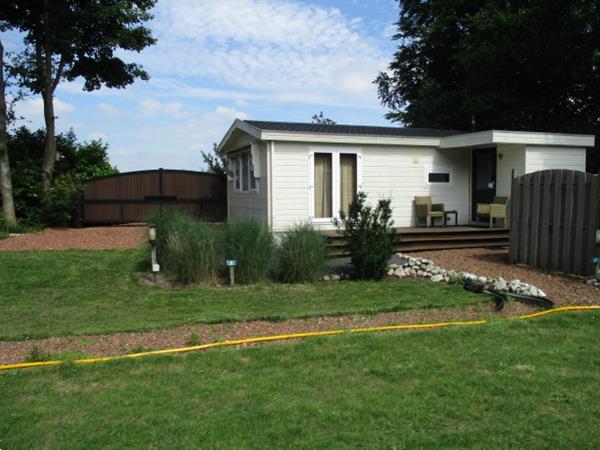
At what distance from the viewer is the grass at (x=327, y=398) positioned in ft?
9.96

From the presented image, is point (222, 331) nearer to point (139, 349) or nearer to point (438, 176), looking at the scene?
point (139, 349)

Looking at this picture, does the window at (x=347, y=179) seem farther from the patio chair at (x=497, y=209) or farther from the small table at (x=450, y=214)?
the patio chair at (x=497, y=209)

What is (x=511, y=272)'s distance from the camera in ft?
28.1

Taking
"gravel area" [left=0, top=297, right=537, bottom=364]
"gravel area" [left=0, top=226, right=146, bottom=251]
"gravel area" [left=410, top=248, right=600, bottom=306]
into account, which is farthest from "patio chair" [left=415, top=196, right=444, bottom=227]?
"gravel area" [left=0, top=226, right=146, bottom=251]

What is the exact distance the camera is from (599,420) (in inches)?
127

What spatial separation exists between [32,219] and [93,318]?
11.6m

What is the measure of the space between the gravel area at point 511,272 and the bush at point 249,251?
3.03 metres

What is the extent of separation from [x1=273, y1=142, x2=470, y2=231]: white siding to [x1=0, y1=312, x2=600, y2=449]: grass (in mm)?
6543

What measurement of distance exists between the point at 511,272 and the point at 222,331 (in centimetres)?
518

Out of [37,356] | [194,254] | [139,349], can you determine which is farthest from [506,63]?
[37,356]

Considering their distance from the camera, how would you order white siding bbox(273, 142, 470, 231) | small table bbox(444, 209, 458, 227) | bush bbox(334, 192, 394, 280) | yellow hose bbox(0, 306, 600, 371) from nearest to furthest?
1. yellow hose bbox(0, 306, 600, 371)
2. bush bbox(334, 192, 394, 280)
3. white siding bbox(273, 142, 470, 231)
4. small table bbox(444, 209, 458, 227)

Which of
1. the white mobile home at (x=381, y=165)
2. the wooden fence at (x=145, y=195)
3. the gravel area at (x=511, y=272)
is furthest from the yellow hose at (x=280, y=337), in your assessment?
the wooden fence at (x=145, y=195)

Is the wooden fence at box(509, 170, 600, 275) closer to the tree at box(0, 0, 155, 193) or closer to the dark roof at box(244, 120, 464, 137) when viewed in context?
the dark roof at box(244, 120, 464, 137)

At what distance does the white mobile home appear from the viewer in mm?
11289
